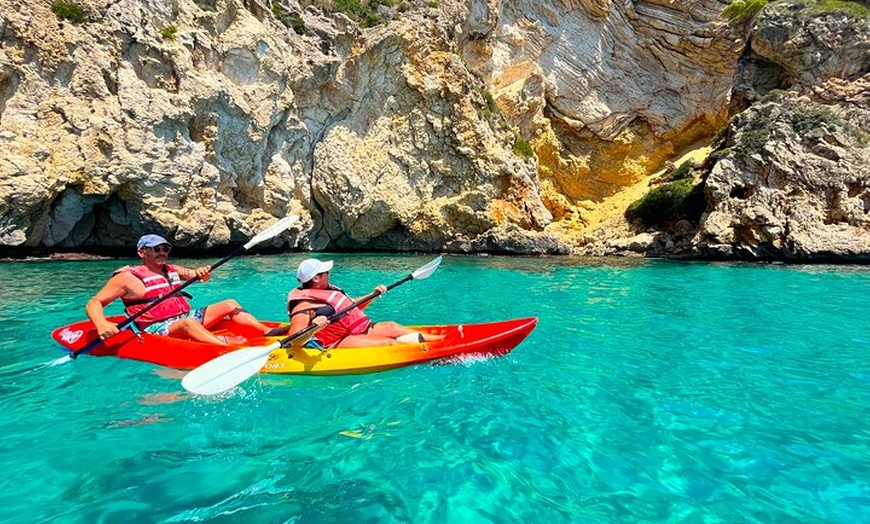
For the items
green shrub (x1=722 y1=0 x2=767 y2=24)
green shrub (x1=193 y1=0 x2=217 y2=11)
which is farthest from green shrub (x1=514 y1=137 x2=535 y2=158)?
green shrub (x1=193 y1=0 x2=217 y2=11)

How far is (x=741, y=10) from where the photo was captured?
2750cm

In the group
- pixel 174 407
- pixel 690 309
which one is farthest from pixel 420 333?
pixel 690 309

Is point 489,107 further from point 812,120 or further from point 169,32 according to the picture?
point 169,32

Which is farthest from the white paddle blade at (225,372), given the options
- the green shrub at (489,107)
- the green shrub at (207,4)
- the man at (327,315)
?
the green shrub at (489,107)

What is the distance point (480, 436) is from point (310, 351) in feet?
7.43

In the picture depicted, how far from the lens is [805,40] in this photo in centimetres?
2380

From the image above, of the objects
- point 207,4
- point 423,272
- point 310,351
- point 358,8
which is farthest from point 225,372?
point 358,8

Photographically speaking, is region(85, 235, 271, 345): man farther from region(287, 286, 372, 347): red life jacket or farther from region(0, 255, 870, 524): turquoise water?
region(287, 286, 372, 347): red life jacket

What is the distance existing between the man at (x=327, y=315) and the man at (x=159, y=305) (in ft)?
2.93

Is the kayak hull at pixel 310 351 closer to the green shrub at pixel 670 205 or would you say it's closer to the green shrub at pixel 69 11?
the green shrub at pixel 69 11

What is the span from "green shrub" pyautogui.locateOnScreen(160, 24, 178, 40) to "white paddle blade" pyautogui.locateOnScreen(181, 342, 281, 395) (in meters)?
17.0

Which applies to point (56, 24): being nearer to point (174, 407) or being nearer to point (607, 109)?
point (174, 407)

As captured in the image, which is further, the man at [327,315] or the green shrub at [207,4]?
the green shrub at [207,4]

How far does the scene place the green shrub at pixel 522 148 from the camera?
27.0 metres
